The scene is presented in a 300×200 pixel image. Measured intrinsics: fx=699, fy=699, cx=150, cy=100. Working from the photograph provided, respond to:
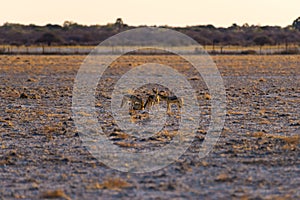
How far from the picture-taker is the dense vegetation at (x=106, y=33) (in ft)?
441

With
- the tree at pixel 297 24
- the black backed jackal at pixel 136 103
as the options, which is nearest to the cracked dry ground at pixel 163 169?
the black backed jackal at pixel 136 103

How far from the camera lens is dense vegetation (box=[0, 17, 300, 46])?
134 metres

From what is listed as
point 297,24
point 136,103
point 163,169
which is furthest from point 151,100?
point 297,24

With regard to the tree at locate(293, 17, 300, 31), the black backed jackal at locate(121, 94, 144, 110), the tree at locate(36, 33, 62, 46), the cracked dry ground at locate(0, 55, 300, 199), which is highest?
the tree at locate(293, 17, 300, 31)

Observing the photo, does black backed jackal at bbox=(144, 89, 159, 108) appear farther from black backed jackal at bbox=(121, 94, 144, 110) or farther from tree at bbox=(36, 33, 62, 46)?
tree at bbox=(36, 33, 62, 46)

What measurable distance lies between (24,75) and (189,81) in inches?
456

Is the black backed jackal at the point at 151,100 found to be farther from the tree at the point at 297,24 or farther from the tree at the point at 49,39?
the tree at the point at 297,24

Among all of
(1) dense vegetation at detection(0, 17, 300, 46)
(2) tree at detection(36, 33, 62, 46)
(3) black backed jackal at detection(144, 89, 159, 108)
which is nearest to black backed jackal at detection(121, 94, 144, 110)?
(3) black backed jackal at detection(144, 89, 159, 108)

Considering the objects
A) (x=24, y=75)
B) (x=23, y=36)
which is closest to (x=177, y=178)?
(x=24, y=75)

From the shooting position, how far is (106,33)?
506 ft

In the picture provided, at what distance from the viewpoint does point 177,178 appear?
37.8 feet

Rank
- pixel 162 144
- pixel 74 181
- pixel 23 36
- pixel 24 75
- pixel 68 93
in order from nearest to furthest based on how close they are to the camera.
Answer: pixel 74 181, pixel 162 144, pixel 68 93, pixel 24 75, pixel 23 36

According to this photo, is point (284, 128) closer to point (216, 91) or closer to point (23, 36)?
point (216, 91)

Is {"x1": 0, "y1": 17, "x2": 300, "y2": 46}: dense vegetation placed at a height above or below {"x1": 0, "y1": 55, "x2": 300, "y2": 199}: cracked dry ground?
above
